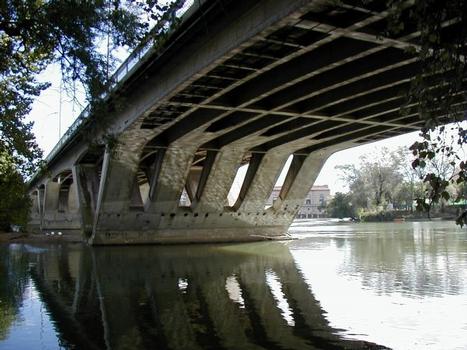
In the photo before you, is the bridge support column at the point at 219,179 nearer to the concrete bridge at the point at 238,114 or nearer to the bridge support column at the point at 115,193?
the concrete bridge at the point at 238,114

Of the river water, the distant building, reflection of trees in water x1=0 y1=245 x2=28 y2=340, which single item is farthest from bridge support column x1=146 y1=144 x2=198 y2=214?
the distant building

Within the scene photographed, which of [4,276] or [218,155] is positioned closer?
[4,276]

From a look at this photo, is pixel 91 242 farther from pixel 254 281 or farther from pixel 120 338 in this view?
pixel 120 338

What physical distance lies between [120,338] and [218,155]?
24207 mm

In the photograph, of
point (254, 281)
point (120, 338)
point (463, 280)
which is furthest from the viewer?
point (254, 281)

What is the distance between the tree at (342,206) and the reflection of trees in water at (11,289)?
81638mm

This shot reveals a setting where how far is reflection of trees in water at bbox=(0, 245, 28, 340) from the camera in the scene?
9.99 meters

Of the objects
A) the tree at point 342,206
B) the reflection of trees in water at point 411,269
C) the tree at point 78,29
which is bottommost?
the reflection of trees in water at point 411,269

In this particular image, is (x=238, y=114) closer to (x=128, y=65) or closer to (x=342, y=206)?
(x=128, y=65)

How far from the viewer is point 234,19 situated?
15.4 m

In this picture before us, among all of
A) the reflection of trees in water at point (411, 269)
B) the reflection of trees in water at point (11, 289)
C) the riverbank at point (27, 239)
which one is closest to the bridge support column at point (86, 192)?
the riverbank at point (27, 239)

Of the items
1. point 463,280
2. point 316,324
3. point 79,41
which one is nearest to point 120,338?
point 316,324

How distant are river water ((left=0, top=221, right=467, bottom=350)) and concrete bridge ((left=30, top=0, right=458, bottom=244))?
331cm

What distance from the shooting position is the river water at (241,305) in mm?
8148
